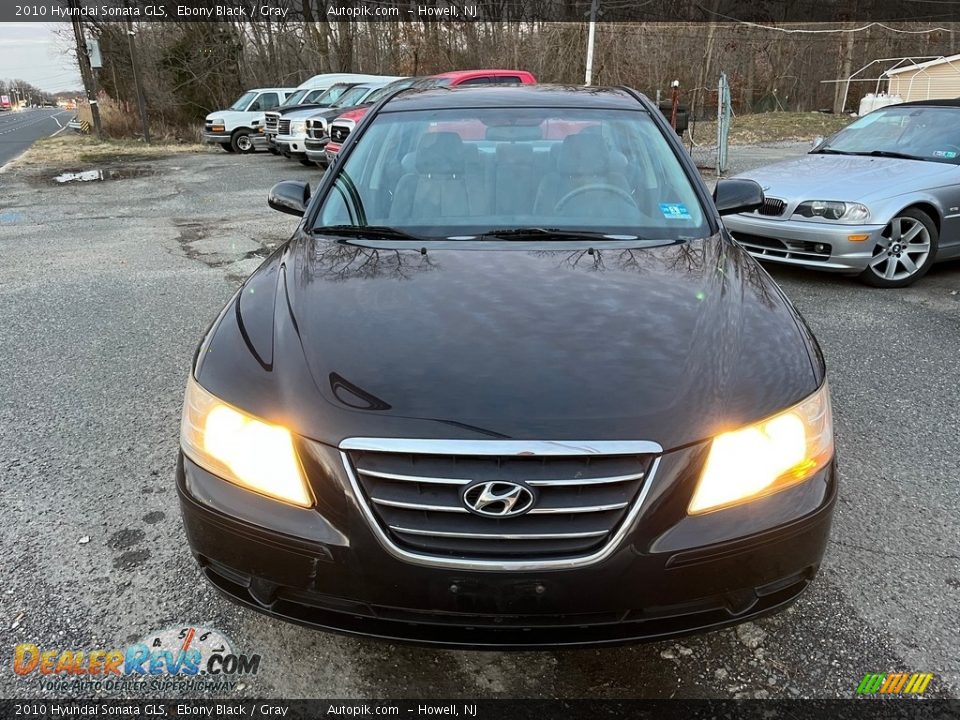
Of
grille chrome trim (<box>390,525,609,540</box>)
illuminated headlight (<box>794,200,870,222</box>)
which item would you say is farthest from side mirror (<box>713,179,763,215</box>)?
illuminated headlight (<box>794,200,870,222</box>)

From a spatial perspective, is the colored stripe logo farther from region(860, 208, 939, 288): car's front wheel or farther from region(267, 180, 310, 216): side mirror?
region(860, 208, 939, 288): car's front wheel

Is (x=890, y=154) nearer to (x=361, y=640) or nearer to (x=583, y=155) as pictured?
(x=583, y=155)

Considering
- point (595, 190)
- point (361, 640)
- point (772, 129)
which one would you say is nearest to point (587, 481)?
point (361, 640)

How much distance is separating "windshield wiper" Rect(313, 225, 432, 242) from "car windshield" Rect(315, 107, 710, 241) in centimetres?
1

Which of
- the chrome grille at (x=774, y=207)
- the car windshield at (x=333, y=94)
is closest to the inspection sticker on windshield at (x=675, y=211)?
the chrome grille at (x=774, y=207)

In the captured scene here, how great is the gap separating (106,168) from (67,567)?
54.6 feet

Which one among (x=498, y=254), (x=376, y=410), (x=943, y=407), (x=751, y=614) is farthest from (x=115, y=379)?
(x=943, y=407)

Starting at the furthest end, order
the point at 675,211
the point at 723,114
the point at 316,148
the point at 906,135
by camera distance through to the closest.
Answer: the point at 316,148 < the point at 723,114 < the point at 906,135 < the point at 675,211

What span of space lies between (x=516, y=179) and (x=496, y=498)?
1.80m

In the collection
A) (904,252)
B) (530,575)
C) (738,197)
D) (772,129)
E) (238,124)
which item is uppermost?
(738,197)

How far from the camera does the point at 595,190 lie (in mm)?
2994

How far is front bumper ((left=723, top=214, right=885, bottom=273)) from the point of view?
5.70 m

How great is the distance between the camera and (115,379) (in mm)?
4145

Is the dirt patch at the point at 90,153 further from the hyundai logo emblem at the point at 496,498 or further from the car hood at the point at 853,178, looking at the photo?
the hyundai logo emblem at the point at 496,498
